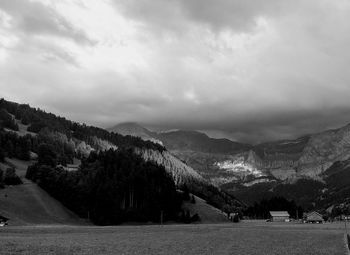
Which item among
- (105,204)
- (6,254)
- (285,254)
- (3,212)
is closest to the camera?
(6,254)

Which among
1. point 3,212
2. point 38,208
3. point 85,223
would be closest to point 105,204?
point 85,223

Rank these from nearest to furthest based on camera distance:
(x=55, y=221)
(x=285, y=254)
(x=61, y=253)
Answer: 1. (x=61, y=253)
2. (x=285, y=254)
3. (x=55, y=221)

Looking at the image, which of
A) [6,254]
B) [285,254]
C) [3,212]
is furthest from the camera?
[3,212]

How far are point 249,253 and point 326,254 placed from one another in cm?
865

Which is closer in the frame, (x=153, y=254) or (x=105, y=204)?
(x=153, y=254)

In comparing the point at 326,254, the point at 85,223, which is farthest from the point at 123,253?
the point at 85,223

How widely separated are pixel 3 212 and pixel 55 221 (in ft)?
69.0

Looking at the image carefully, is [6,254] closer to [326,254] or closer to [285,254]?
[285,254]

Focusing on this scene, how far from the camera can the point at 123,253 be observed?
173 ft

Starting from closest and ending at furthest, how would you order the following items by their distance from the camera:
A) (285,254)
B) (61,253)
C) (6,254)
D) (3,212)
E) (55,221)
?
1. (6,254)
2. (61,253)
3. (285,254)
4. (3,212)
5. (55,221)

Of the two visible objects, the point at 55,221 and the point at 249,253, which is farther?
the point at 55,221

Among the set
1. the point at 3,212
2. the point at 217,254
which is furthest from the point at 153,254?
the point at 3,212

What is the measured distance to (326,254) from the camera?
183 ft

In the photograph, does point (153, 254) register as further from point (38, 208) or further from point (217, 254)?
point (38, 208)
